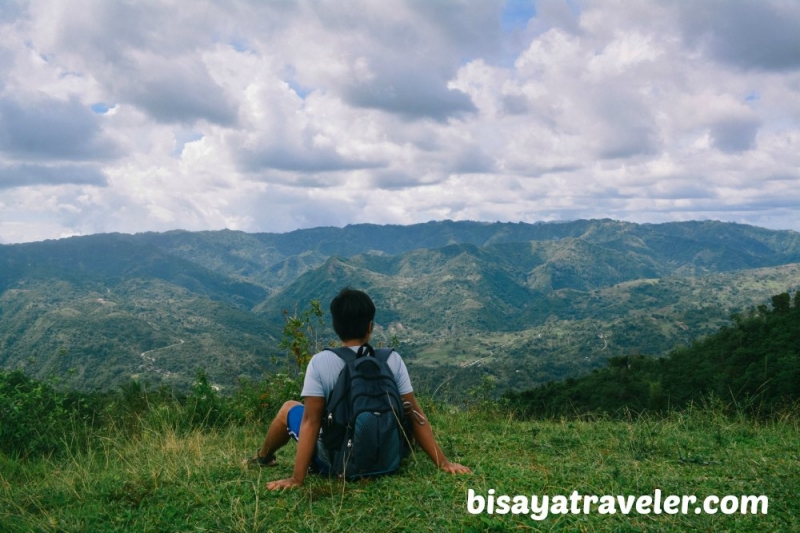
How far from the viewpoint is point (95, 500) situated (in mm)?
4340

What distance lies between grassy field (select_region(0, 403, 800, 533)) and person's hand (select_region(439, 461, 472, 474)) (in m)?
0.13

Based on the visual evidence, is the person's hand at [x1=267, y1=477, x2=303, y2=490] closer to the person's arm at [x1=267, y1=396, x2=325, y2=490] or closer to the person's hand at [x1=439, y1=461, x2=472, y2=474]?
the person's arm at [x1=267, y1=396, x2=325, y2=490]

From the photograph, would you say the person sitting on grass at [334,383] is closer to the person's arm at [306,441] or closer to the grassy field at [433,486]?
the person's arm at [306,441]

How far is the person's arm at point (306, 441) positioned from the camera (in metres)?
4.25

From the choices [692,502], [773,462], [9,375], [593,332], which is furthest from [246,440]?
[593,332]

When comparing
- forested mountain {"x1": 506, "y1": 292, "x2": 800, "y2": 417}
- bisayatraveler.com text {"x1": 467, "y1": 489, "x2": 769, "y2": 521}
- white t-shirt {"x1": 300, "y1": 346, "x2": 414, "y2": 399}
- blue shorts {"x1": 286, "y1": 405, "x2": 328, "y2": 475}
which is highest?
white t-shirt {"x1": 300, "y1": 346, "x2": 414, "y2": 399}

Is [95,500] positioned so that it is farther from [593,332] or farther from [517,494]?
[593,332]

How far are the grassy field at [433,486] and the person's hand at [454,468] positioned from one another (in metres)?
0.13

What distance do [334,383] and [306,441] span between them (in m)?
0.52

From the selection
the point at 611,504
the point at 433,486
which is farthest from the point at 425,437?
the point at 611,504

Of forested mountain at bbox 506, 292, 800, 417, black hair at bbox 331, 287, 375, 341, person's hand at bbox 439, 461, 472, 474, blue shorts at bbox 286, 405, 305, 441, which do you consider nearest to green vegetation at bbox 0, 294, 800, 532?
person's hand at bbox 439, 461, 472, 474

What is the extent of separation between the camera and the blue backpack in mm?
4160

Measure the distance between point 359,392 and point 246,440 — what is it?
11.8 feet

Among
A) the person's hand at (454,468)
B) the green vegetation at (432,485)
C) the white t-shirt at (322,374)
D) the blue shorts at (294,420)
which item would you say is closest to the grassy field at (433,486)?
the green vegetation at (432,485)
